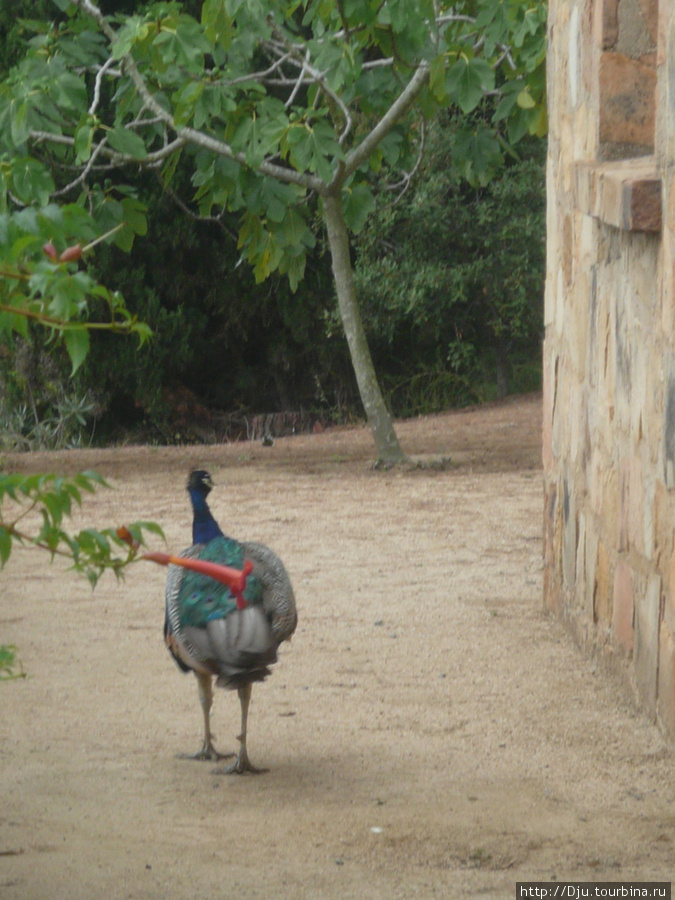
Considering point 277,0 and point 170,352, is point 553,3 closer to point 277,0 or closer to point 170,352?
point 277,0

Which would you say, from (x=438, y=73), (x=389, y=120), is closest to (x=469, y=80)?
(x=438, y=73)

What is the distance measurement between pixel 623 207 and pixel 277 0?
492 cm

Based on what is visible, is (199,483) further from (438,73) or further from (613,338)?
(438,73)

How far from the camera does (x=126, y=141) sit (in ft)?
28.1

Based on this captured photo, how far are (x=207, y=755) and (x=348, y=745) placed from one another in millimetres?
475

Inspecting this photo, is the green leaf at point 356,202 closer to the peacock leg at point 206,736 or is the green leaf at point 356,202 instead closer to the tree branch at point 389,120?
the tree branch at point 389,120

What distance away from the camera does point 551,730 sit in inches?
165

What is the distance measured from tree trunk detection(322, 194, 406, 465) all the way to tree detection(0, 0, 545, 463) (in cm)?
1

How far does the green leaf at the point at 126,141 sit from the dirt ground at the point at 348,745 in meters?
2.95

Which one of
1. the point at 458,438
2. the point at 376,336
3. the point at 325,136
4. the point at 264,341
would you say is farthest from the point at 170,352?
the point at 325,136

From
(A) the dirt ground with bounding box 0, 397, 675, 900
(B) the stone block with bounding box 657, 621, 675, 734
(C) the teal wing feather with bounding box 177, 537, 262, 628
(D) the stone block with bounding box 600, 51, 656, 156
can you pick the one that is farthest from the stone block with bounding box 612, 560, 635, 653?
(D) the stone block with bounding box 600, 51, 656, 156

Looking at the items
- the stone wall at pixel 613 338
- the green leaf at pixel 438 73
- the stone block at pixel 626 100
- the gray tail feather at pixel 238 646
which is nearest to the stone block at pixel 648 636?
the stone wall at pixel 613 338

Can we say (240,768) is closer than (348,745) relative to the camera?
Yes

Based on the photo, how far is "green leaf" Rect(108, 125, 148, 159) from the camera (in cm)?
854
